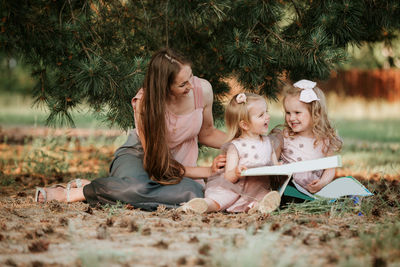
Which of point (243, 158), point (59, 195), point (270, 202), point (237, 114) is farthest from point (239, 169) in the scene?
point (59, 195)

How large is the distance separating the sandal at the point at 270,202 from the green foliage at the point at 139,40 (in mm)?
969

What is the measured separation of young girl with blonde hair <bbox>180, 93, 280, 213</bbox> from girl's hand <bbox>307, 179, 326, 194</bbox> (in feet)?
0.98

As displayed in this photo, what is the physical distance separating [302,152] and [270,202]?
67 centimetres

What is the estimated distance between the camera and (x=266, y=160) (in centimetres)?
338

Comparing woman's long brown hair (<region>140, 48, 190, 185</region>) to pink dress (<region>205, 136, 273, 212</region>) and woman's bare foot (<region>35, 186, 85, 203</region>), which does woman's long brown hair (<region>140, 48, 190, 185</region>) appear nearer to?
pink dress (<region>205, 136, 273, 212</region>)

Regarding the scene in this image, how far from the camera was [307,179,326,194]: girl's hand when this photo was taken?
3385 mm

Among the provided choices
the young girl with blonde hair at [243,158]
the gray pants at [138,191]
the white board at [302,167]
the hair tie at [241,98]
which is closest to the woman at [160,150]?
the gray pants at [138,191]

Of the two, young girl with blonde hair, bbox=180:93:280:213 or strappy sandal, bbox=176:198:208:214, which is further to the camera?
young girl with blonde hair, bbox=180:93:280:213

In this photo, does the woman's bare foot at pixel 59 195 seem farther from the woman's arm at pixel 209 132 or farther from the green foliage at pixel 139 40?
the woman's arm at pixel 209 132

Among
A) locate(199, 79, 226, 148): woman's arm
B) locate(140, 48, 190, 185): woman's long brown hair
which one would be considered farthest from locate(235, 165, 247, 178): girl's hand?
locate(199, 79, 226, 148): woman's arm

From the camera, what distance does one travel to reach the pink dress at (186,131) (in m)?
3.60

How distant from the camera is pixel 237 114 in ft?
11.1

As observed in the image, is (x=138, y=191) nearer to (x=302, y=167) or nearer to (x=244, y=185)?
(x=244, y=185)

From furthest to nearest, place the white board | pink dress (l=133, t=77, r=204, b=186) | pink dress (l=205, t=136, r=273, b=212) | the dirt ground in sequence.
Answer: pink dress (l=133, t=77, r=204, b=186), pink dress (l=205, t=136, r=273, b=212), the white board, the dirt ground
